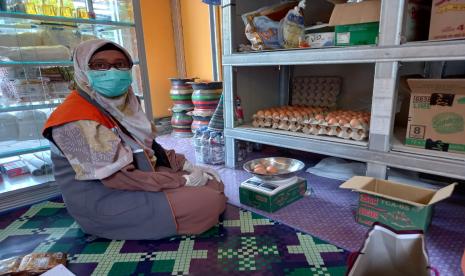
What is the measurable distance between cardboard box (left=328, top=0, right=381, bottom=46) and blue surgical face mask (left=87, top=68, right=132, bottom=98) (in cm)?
107

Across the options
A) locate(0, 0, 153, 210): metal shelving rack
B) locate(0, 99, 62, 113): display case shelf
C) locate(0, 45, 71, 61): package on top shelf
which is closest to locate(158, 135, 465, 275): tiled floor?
locate(0, 0, 153, 210): metal shelving rack

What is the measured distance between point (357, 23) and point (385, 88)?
364mm

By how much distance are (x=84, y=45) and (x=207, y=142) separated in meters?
1.10

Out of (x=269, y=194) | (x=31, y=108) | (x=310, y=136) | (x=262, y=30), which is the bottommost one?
(x=269, y=194)

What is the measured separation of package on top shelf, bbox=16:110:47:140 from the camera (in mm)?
1841

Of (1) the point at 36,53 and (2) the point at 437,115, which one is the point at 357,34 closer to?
(2) the point at 437,115

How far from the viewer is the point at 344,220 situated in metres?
1.36

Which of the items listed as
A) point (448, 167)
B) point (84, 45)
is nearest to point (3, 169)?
point (84, 45)

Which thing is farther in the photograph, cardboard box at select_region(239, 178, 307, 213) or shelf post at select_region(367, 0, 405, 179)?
cardboard box at select_region(239, 178, 307, 213)

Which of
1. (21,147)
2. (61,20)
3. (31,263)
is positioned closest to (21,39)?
(61,20)

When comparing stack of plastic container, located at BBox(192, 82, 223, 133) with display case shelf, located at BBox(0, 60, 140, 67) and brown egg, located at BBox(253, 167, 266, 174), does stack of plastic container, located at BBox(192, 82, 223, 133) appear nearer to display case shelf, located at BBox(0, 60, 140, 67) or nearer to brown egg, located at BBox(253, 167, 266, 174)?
display case shelf, located at BBox(0, 60, 140, 67)

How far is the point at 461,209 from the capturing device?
1437 millimetres

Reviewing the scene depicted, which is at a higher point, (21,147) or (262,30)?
(262,30)

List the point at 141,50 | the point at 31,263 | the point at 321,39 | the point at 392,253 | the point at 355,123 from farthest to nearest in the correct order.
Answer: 1. the point at 141,50
2. the point at 321,39
3. the point at 355,123
4. the point at 31,263
5. the point at 392,253
